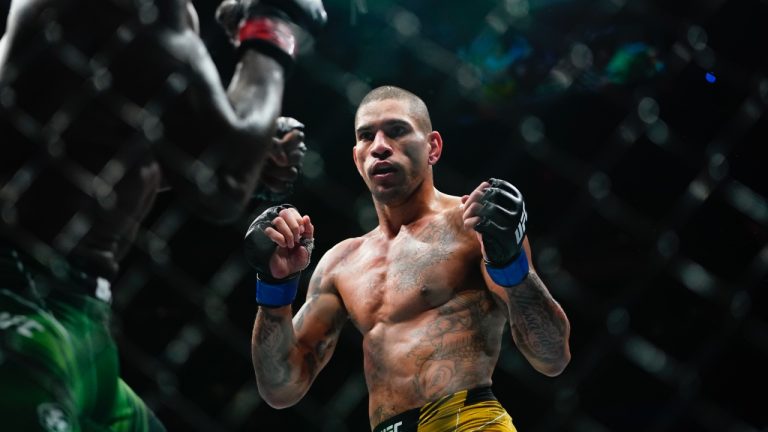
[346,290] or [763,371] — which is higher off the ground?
[763,371]

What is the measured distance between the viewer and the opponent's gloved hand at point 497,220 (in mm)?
1788

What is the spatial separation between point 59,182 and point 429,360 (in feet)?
3.09

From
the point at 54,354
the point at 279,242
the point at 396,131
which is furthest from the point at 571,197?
the point at 54,354

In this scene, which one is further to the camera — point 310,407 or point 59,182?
point 310,407

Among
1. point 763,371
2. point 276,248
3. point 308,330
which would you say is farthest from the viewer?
point 763,371

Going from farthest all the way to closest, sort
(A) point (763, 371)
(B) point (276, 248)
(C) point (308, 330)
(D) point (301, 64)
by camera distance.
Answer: (A) point (763, 371), (D) point (301, 64), (C) point (308, 330), (B) point (276, 248)

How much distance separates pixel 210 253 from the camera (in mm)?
4172

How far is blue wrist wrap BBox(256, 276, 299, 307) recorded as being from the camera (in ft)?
6.80

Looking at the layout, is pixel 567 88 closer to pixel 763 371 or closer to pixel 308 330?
pixel 763 371

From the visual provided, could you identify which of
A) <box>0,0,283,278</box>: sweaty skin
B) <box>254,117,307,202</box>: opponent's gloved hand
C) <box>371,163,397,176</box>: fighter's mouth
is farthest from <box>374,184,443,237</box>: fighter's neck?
<box>0,0,283,278</box>: sweaty skin

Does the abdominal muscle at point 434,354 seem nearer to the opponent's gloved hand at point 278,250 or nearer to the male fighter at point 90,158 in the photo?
the opponent's gloved hand at point 278,250

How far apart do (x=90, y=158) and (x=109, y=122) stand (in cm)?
6

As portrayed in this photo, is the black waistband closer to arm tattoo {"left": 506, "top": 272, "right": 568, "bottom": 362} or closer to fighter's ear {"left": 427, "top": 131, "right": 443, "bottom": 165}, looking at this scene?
arm tattoo {"left": 506, "top": 272, "right": 568, "bottom": 362}

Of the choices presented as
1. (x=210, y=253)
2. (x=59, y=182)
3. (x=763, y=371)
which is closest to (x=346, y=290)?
(x=59, y=182)
